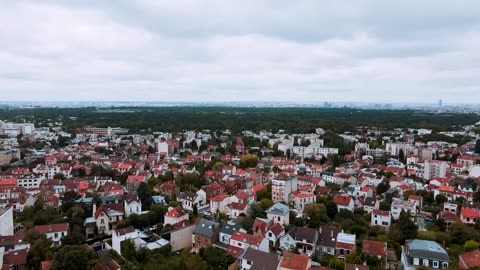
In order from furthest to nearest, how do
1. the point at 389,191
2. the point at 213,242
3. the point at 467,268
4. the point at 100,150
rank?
the point at 100,150
the point at 389,191
the point at 213,242
the point at 467,268

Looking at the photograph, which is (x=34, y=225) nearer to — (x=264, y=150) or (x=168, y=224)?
(x=168, y=224)

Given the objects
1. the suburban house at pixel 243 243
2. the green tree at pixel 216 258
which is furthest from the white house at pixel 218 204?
the green tree at pixel 216 258

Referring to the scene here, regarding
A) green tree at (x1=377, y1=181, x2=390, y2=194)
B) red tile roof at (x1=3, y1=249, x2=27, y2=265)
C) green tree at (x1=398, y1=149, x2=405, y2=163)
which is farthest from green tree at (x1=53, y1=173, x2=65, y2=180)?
green tree at (x1=398, y1=149, x2=405, y2=163)

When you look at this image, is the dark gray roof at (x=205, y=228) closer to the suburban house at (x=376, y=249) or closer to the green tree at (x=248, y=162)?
the suburban house at (x=376, y=249)

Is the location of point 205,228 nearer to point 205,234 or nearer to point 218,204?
point 205,234

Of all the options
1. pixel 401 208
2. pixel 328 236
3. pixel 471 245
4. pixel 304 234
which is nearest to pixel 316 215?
pixel 328 236

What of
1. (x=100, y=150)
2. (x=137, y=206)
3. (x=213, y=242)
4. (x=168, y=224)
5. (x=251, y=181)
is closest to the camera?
(x=213, y=242)

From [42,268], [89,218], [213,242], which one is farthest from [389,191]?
[42,268]
